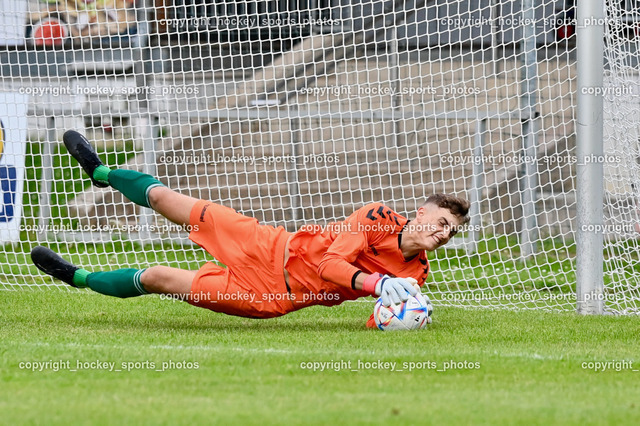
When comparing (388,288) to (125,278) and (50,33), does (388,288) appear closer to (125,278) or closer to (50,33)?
(125,278)

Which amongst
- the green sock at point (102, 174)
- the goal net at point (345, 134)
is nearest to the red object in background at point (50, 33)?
the goal net at point (345, 134)

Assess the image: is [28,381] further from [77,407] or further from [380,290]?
[380,290]

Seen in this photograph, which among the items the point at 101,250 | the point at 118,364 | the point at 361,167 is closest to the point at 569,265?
the point at 361,167

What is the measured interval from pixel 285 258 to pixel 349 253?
45 cm

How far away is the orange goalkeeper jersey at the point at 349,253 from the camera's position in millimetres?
5594

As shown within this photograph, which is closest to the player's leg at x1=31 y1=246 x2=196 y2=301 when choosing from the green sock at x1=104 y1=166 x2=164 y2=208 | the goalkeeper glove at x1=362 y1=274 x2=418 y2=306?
the green sock at x1=104 y1=166 x2=164 y2=208

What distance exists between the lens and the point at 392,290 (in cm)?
533

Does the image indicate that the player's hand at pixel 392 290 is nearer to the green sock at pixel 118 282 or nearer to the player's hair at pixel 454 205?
the player's hair at pixel 454 205

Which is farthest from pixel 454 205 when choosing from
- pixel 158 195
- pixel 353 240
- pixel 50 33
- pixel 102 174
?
pixel 50 33

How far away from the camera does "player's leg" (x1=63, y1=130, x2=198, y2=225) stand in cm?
596

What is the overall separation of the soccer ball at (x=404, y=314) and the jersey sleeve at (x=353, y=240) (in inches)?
11.3

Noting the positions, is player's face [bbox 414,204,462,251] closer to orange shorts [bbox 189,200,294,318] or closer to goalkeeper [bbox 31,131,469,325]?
goalkeeper [bbox 31,131,469,325]

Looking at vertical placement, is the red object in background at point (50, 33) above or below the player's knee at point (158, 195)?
above

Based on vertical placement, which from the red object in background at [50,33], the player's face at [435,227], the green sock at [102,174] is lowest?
the player's face at [435,227]
